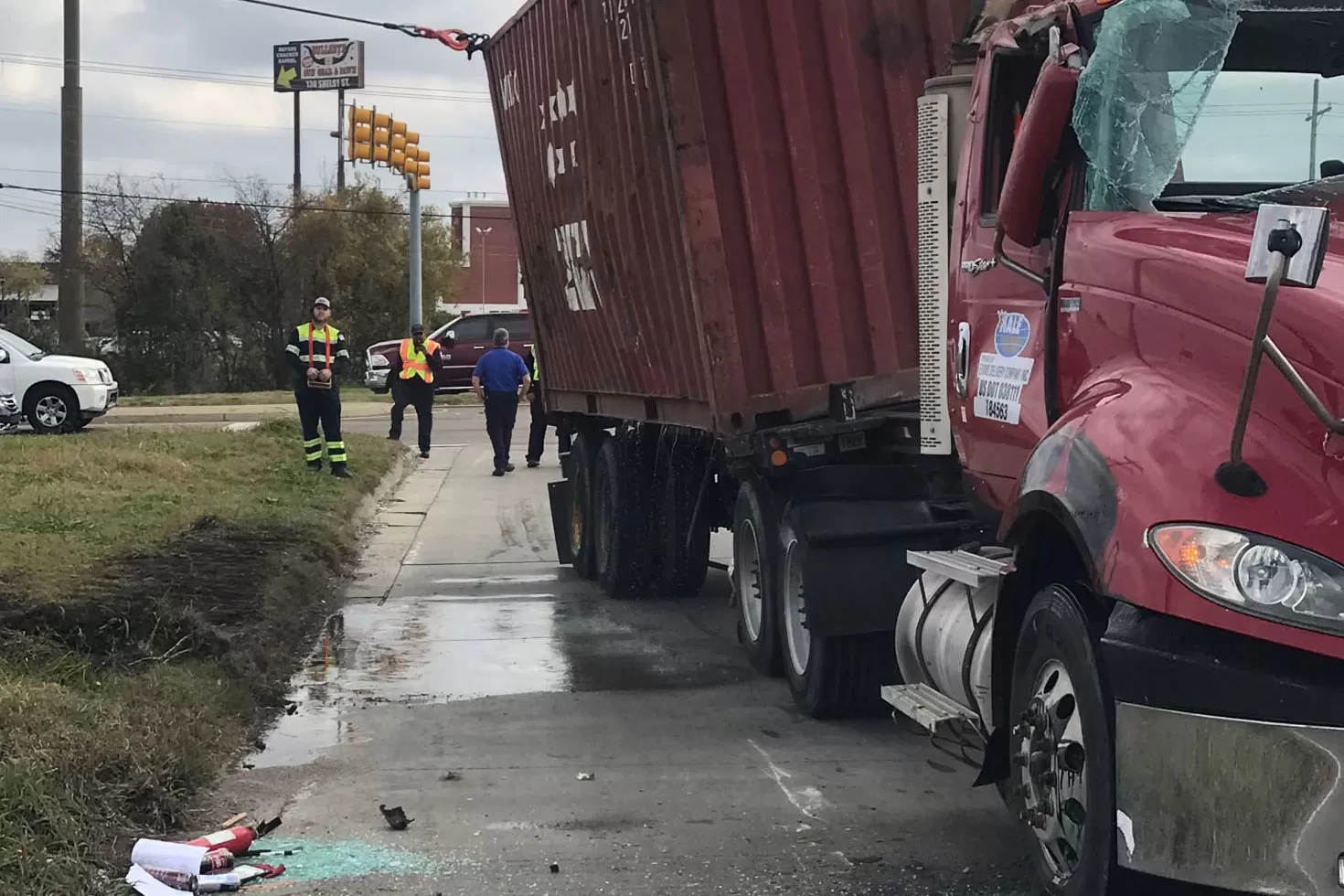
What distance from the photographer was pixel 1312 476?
3.30 metres

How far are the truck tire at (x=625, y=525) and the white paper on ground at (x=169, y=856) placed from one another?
591cm

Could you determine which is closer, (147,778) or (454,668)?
(147,778)

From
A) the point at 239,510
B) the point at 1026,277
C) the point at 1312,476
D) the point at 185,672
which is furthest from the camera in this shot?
the point at 239,510

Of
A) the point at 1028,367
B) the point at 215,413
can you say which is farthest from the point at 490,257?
the point at 1028,367

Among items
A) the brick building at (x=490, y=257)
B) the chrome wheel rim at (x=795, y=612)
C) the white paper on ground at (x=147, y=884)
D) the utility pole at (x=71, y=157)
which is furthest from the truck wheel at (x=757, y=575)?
the brick building at (x=490, y=257)

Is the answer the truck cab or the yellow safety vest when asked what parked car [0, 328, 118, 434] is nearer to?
the yellow safety vest

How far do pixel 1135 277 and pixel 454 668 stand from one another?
531 centimetres

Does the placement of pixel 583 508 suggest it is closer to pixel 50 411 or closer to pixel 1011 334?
pixel 1011 334

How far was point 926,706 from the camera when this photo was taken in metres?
5.25

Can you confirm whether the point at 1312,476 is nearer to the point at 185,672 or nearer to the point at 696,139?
the point at 696,139

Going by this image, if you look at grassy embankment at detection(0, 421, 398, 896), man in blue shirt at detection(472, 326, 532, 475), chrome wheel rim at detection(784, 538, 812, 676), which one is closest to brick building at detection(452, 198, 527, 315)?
man in blue shirt at detection(472, 326, 532, 475)

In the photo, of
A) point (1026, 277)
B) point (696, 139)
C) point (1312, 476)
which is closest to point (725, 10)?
point (696, 139)

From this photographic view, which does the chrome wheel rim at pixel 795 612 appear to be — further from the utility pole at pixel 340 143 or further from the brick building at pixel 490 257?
the brick building at pixel 490 257

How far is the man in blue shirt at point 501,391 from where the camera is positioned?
19219 millimetres
